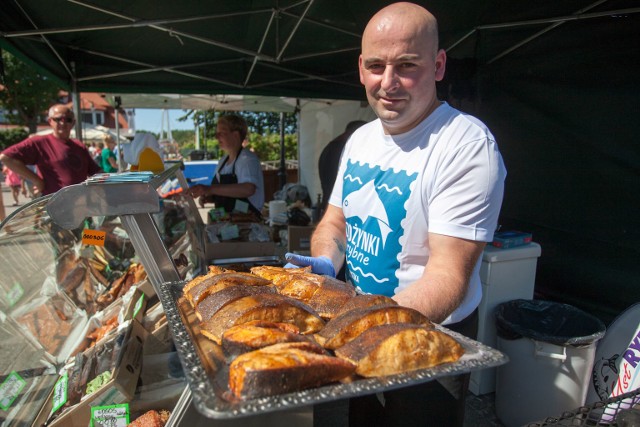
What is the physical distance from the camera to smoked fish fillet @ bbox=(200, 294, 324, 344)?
1.23m

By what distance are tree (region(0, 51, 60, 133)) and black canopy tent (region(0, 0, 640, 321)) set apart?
26.7m

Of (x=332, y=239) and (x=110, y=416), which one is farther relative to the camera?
(x=332, y=239)

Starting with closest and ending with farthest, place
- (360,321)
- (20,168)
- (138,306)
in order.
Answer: (360,321), (138,306), (20,168)

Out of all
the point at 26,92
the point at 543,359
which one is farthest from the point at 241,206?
the point at 26,92

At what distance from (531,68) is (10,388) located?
5007mm

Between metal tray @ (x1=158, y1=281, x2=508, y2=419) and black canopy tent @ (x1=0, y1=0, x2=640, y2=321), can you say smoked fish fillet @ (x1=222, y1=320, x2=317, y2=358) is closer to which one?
metal tray @ (x1=158, y1=281, x2=508, y2=419)

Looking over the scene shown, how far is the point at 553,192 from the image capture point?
4.04 meters

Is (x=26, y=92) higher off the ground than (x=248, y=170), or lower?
higher

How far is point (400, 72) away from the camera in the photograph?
65.1 inches

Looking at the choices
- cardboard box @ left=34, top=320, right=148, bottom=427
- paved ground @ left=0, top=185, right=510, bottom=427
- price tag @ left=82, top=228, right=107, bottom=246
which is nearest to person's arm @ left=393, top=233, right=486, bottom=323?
cardboard box @ left=34, top=320, right=148, bottom=427

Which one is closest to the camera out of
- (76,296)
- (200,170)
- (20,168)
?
(76,296)

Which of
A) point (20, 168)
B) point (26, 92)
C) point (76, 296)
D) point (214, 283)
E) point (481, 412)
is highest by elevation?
point (26, 92)

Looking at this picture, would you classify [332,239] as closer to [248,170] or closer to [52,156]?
[248,170]

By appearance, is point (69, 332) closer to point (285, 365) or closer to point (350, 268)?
point (350, 268)
